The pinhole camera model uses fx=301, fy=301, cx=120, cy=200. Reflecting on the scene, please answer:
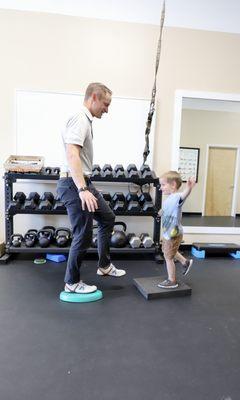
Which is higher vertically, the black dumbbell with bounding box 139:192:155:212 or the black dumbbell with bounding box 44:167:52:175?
the black dumbbell with bounding box 44:167:52:175

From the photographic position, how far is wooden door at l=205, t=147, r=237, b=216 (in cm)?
685

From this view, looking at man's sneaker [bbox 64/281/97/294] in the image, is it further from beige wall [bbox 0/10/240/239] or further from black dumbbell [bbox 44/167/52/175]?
beige wall [bbox 0/10/240/239]

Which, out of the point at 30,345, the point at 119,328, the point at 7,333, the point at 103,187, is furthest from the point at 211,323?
the point at 103,187

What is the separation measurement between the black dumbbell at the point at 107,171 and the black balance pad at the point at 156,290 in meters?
1.12

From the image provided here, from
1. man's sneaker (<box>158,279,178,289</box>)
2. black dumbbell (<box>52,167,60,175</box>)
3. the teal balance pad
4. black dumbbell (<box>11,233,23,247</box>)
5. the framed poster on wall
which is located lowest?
the teal balance pad

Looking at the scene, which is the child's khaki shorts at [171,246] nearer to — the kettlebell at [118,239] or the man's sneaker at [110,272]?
the man's sneaker at [110,272]

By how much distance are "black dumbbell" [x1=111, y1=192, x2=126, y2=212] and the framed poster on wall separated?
3.81m

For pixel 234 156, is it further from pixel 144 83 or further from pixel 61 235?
pixel 61 235

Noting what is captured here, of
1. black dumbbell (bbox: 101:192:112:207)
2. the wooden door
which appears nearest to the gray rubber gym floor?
black dumbbell (bbox: 101:192:112:207)

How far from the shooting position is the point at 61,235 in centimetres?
306

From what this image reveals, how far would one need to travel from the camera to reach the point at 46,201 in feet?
10.1

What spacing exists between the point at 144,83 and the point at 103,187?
127 cm

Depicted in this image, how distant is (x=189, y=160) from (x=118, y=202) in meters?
4.07

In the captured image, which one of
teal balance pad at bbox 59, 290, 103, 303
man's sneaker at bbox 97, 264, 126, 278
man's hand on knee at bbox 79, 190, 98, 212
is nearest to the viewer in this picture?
man's hand on knee at bbox 79, 190, 98, 212
